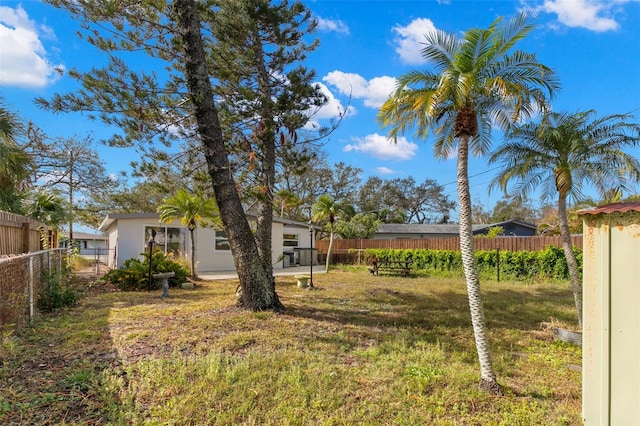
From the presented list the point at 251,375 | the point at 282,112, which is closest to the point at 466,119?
the point at 251,375

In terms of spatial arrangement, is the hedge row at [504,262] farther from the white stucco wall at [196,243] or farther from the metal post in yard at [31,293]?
the metal post in yard at [31,293]

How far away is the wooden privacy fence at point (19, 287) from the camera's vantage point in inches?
177

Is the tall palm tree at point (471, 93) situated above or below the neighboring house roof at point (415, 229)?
above

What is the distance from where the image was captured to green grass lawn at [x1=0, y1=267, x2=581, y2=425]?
3078 millimetres

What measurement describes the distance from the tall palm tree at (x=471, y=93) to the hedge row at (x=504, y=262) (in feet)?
34.2

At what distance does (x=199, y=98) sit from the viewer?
595 cm

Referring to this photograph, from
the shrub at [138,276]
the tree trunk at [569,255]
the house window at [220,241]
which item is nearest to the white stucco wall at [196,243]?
the house window at [220,241]

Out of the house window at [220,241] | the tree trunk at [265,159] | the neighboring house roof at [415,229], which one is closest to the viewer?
the tree trunk at [265,159]

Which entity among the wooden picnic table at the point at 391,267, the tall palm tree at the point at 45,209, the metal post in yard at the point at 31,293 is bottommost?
the wooden picnic table at the point at 391,267

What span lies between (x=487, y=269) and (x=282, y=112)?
11.7 meters

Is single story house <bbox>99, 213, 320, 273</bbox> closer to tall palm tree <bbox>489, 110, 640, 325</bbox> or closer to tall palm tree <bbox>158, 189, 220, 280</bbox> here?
tall palm tree <bbox>158, 189, 220, 280</bbox>

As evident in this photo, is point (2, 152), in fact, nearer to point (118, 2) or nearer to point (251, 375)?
point (118, 2)

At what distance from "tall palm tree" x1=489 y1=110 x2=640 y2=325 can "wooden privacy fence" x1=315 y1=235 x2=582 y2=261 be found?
7.68m

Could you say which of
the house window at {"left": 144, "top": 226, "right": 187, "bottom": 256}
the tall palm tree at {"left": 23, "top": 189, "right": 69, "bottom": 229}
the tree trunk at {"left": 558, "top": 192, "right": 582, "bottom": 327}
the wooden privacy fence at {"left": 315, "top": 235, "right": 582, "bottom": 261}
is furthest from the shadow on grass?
the house window at {"left": 144, "top": 226, "right": 187, "bottom": 256}
